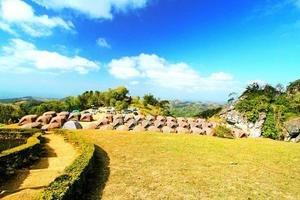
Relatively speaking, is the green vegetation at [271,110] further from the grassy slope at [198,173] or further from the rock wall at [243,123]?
the grassy slope at [198,173]

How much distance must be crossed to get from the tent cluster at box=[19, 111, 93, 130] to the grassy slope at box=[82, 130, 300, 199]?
1396 centimetres

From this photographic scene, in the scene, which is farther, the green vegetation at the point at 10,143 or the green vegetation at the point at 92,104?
the green vegetation at the point at 92,104

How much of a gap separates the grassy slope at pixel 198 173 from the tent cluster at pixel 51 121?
1396 cm

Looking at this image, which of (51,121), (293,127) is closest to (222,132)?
(293,127)

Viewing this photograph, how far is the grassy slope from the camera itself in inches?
400

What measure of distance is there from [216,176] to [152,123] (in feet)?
82.9

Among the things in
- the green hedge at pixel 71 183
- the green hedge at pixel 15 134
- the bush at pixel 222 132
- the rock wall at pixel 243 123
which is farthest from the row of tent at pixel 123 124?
the green hedge at pixel 71 183

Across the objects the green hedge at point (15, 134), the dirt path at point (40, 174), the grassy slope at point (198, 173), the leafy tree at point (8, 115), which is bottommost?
the leafy tree at point (8, 115)

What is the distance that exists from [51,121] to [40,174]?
24750 millimetres

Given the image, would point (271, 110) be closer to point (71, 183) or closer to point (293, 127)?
point (293, 127)

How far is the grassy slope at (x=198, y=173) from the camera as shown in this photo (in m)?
10.2

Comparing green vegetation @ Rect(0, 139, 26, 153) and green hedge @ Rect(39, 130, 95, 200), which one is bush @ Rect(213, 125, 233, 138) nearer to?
green hedge @ Rect(39, 130, 95, 200)

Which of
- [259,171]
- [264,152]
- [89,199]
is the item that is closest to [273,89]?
[264,152]

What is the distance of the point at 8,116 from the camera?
208 feet
